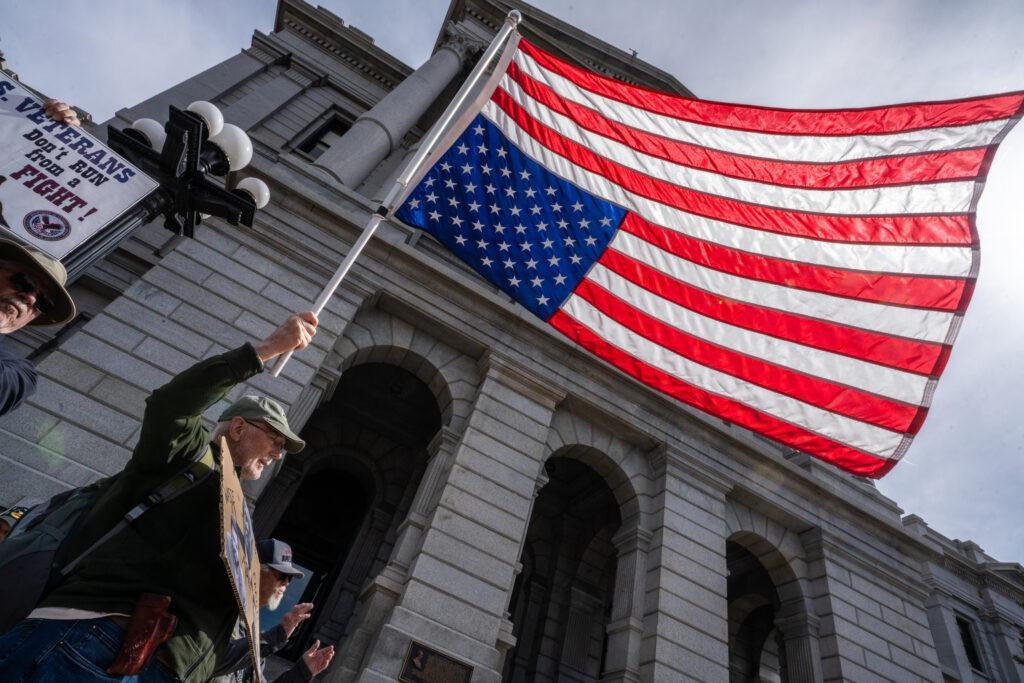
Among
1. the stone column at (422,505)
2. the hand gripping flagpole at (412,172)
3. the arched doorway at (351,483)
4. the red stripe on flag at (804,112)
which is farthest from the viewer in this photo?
the arched doorway at (351,483)

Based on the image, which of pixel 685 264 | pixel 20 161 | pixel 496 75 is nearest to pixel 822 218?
pixel 685 264

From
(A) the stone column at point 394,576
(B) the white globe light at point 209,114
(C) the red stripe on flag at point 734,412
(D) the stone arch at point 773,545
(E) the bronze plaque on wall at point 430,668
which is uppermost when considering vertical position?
(D) the stone arch at point 773,545

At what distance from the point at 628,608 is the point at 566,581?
13.7 feet

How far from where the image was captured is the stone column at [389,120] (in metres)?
11.8

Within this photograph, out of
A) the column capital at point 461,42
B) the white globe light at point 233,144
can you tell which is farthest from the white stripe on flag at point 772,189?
the column capital at point 461,42

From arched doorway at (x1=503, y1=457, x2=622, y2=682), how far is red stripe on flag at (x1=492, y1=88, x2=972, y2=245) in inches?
303

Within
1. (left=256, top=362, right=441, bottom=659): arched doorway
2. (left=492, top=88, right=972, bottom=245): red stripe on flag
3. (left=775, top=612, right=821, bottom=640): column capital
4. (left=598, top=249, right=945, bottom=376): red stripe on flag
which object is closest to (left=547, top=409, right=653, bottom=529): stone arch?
(left=256, top=362, right=441, bottom=659): arched doorway

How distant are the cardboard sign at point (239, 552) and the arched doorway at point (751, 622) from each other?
13.8 metres

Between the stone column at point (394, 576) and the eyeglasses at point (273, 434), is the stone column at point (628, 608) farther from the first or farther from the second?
the eyeglasses at point (273, 434)

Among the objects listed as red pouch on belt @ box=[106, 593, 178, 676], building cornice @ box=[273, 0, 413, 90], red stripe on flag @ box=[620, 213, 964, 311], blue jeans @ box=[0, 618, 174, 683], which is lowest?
blue jeans @ box=[0, 618, 174, 683]

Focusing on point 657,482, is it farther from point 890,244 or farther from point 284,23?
point 284,23

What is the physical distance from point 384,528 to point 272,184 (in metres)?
7.26

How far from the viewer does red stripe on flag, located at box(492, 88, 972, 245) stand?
5883mm

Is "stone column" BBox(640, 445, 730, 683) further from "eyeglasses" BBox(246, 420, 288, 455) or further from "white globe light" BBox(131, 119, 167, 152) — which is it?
"white globe light" BBox(131, 119, 167, 152)
